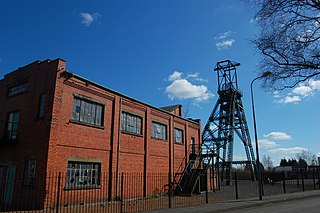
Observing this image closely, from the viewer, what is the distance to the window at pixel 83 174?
16875 millimetres

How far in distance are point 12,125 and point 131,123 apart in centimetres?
854

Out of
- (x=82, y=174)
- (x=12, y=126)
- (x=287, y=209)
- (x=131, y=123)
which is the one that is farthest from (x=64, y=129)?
(x=287, y=209)

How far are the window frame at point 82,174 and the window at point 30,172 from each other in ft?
6.10

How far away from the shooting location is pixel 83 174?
1767 cm

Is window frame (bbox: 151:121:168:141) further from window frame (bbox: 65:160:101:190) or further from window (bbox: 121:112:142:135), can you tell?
window frame (bbox: 65:160:101:190)

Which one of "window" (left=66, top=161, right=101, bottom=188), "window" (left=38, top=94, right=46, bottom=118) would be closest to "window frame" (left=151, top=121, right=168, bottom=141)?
"window" (left=66, top=161, right=101, bottom=188)

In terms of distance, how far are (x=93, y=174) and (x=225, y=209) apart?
875cm

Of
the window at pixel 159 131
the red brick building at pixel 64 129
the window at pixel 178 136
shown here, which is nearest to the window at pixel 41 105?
the red brick building at pixel 64 129

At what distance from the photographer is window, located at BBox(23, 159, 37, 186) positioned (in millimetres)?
15997

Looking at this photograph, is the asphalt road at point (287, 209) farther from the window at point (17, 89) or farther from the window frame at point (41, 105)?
the window at point (17, 89)

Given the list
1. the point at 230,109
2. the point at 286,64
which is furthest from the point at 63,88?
the point at 230,109

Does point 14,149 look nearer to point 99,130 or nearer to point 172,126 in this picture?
point 99,130

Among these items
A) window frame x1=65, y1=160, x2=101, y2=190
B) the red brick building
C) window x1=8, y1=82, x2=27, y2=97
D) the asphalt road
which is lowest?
the asphalt road

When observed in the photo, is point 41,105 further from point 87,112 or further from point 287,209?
point 287,209
